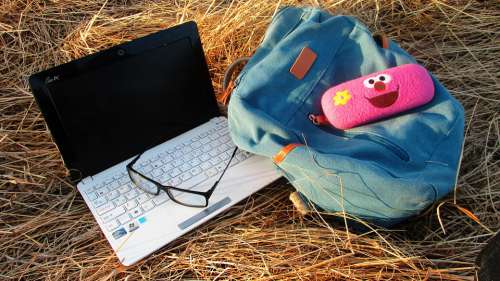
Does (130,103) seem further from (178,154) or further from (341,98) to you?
(341,98)

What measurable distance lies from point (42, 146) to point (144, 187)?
0.47 m

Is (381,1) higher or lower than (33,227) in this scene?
higher

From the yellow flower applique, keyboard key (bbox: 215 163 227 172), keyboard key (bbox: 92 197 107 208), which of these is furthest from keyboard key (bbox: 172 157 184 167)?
the yellow flower applique

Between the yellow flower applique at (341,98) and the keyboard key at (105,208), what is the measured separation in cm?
62

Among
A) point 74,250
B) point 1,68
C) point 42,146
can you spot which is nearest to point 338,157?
point 74,250

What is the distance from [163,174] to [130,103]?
21 centimetres

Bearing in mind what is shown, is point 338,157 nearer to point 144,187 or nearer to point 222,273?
point 222,273

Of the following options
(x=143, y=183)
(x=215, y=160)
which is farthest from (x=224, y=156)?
(x=143, y=183)

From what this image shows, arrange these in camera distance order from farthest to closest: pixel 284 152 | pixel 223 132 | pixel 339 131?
1. pixel 223 132
2. pixel 339 131
3. pixel 284 152

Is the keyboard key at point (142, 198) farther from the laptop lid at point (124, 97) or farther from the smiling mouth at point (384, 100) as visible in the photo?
the smiling mouth at point (384, 100)

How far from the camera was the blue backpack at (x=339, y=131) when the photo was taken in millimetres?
908

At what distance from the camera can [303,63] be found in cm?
113

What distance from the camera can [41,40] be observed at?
68.8 inches

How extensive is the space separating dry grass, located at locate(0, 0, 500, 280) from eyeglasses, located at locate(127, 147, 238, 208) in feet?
0.24
